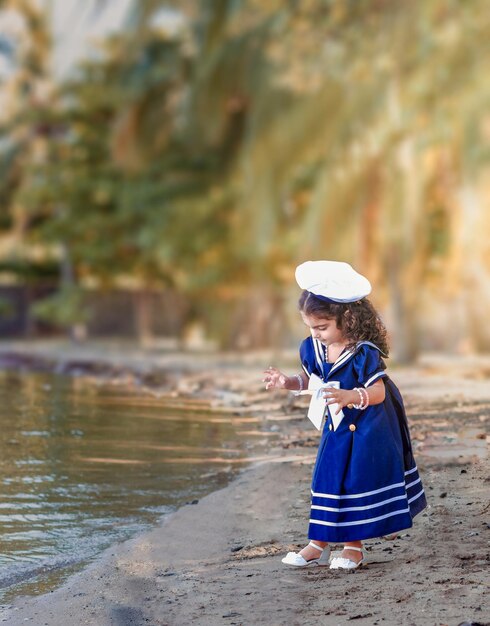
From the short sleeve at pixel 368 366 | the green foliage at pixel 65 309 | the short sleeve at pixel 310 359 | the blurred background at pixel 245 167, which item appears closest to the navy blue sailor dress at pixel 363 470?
the short sleeve at pixel 368 366

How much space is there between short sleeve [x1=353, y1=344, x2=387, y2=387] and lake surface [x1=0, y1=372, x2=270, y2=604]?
1477 mm

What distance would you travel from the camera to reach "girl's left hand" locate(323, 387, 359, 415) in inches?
173

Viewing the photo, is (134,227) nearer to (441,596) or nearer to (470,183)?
(470,183)

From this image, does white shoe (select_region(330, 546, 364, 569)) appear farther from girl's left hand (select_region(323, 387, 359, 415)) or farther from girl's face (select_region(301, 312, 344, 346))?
girl's face (select_region(301, 312, 344, 346))

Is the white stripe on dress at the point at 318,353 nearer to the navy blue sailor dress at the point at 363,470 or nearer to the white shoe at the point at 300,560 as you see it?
the navy blue sailor dress at the point at 363,470

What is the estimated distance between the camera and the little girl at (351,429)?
445 cm

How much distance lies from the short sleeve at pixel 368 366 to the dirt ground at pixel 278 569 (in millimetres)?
710

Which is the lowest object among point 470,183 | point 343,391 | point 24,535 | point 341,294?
point 24,535

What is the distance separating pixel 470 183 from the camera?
44.5ft

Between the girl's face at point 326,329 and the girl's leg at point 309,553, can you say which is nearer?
the girl's leg at point 309,553

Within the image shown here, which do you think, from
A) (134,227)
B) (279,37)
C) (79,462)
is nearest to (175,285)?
(134,227)

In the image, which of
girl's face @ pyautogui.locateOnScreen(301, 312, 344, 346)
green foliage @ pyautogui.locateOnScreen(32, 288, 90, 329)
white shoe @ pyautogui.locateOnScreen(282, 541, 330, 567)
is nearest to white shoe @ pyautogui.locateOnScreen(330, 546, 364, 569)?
white shoe @ pyautogui.locateOnScreen(282, 541, 330, 567)

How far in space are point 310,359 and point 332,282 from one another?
1.23 feet

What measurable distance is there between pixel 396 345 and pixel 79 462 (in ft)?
29.7
